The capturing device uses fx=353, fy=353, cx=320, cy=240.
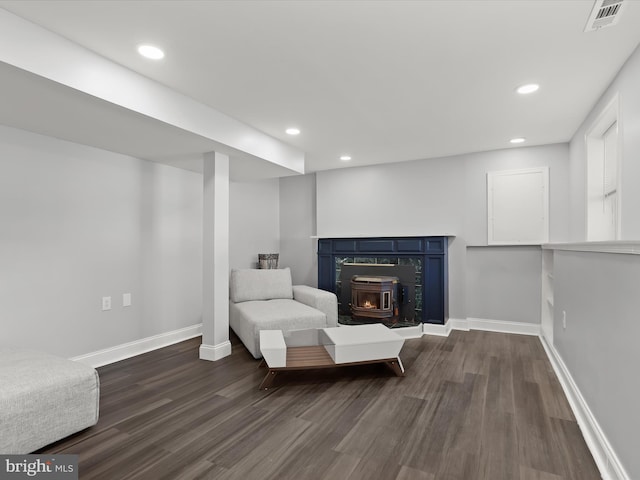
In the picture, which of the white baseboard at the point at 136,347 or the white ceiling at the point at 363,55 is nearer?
the white ceiling at the point at 363,55

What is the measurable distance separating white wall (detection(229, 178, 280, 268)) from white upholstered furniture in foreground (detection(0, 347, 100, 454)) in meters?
2.87

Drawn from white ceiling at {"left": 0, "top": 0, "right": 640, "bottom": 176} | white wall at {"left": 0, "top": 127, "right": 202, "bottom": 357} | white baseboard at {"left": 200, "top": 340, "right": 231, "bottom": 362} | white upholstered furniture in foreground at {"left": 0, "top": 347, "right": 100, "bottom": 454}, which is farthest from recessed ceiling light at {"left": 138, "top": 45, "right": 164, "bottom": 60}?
white baseboard at {"left": 200, "top": 340, "right": 231, "bottom": 362}

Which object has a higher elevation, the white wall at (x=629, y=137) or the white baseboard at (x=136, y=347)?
the white wall at (x=629, y=137)

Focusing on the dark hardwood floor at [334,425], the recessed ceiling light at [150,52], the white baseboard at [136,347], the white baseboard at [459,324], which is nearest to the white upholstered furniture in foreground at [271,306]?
the dark hardwood floor at [334,425]

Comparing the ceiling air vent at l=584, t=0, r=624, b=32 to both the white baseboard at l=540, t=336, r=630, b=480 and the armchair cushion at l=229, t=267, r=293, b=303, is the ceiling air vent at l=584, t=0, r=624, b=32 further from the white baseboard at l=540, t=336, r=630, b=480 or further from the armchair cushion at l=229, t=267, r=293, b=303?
the armchair cushion at l=229, t=267, r=293, b=303

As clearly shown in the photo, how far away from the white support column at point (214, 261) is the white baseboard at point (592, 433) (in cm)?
289

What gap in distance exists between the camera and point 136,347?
3.61m

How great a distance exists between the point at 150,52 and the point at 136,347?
2809mm

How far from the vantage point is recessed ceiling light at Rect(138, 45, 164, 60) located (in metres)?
2.07

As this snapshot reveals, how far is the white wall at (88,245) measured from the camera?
2.74 meters

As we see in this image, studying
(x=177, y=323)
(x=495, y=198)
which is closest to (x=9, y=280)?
(x=177, y=323)

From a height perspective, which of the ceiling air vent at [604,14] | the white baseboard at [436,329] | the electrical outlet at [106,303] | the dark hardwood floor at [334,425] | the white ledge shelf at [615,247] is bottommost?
the dark hardwood floor at [334,425]

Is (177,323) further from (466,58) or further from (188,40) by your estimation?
(466,58)
